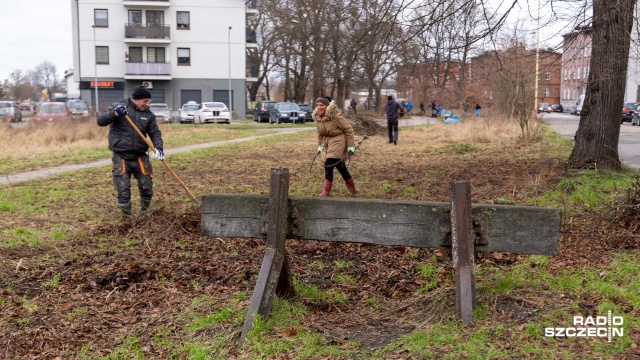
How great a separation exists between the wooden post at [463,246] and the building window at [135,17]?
53.6 m

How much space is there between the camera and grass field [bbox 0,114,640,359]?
158 inches

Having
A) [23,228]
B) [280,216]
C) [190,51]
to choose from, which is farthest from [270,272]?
[190,51]

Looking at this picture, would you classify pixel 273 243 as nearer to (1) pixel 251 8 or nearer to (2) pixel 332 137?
(2) pixel 332 137

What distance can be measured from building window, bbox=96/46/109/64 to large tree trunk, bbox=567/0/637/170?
47.9 meters

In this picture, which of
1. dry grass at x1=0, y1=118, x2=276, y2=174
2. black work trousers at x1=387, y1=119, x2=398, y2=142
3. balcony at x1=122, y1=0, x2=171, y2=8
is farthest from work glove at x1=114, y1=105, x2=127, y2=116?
balcony at x1=122, y1=0, x2=171, y2=8

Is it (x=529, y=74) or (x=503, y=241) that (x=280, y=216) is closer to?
(x=503, y=241)

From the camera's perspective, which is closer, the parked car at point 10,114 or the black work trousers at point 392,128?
the black work trousers at point 392,128

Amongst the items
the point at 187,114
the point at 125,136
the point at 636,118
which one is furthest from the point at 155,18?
the point at 125,136

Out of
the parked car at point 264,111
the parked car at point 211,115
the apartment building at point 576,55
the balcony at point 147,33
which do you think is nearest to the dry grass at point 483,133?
the apartment building at point 576,55

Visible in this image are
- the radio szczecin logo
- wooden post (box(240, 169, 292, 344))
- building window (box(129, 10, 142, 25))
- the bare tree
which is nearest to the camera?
the radio szczecin logo

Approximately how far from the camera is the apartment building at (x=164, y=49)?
5328cm

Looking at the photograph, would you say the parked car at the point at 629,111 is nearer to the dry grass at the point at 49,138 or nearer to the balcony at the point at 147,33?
the dry grass at the point at 49,138

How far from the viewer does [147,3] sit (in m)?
53.4

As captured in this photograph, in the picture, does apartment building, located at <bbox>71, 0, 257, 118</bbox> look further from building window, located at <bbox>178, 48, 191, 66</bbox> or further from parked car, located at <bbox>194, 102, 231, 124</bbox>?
parked car, located at <bbox>194, 102, 231, 124</bbox>
